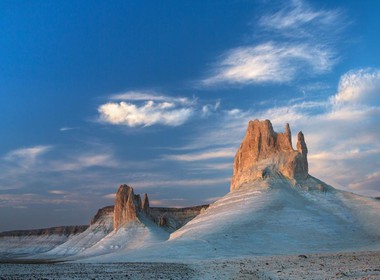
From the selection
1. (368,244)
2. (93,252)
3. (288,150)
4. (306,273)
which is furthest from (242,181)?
(306,273)

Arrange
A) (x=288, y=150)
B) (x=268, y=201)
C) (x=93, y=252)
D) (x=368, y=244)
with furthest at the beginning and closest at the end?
(x=93, y=252)
(x=288, y=150)
(x=268, y=201)
(x=368, y=244)

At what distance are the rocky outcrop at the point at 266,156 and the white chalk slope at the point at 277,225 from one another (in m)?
2.15

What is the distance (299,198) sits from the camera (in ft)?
227

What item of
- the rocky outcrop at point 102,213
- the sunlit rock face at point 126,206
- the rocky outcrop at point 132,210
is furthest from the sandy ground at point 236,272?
the rocky outcrop at point 102,213

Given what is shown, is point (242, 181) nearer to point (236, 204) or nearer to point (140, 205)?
point (236, 204)

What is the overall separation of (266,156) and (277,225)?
24207 millimetres

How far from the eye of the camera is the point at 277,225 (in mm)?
59531

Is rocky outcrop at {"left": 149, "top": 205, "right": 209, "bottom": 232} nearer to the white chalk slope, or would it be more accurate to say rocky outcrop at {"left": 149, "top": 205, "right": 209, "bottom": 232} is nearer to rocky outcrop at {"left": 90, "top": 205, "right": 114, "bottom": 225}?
rocky outcrop at {"left": 90, "top": 205, "right": 114, "bottom": 225}

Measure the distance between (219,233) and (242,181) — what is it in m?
24.4

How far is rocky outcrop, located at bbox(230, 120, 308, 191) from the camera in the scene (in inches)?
2990

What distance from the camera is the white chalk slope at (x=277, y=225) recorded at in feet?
173

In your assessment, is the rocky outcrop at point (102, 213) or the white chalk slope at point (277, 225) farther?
the rocky outcrop at point (102, 213)

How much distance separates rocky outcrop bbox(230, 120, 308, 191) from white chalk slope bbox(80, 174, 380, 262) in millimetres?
2146

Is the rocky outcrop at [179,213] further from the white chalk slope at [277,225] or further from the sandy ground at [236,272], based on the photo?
the sandy ground at [236,272]
